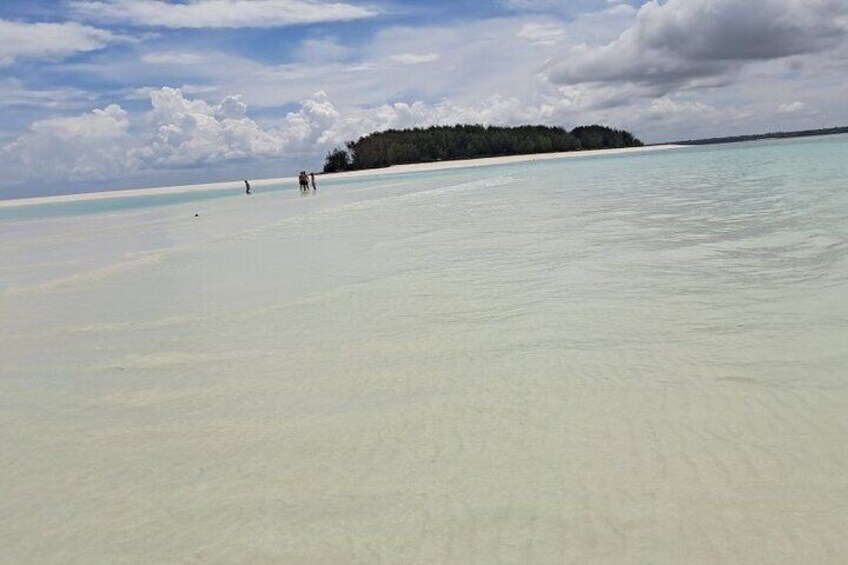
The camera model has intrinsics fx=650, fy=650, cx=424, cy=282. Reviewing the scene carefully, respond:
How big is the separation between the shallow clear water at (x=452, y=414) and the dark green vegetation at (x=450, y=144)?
405 ft

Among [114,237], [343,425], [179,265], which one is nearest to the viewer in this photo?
[343,425]

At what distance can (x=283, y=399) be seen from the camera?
196 inches

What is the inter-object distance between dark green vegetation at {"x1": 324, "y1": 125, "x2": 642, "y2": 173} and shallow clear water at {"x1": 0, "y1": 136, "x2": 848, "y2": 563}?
124 m

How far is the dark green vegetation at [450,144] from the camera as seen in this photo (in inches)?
5157

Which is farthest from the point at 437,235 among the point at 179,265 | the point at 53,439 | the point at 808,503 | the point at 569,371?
the point at 808,503

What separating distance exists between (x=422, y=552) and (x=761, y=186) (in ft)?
66.8

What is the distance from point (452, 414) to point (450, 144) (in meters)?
141

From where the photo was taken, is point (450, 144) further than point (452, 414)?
Yes

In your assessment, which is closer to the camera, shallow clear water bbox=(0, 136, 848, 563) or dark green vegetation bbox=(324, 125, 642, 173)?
shallow clear water bbox=(0, 136, 848, 563)

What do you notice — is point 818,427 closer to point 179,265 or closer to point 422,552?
point 422,552

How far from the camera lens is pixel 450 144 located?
467 feet

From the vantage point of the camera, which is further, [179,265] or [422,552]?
[179,265]

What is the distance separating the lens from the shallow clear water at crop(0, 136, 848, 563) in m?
2.99

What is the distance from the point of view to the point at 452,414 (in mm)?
4363
